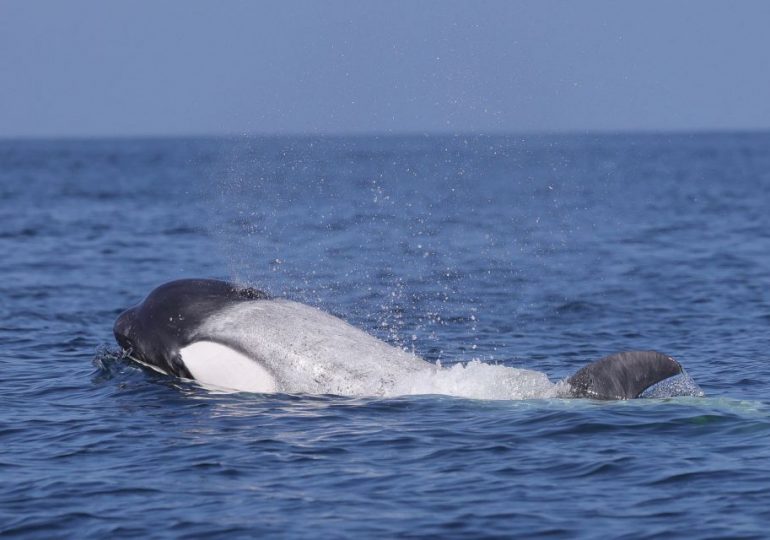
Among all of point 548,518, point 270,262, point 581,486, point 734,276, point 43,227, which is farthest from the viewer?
point 43,227

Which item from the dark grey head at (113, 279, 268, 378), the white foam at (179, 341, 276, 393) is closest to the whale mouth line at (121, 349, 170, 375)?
the dark grey head at (113, 279, 268, 378)

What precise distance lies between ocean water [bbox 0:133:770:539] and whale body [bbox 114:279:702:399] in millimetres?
253

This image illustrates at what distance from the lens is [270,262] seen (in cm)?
3219

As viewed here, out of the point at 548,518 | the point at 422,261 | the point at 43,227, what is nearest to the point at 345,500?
the point at 548,518

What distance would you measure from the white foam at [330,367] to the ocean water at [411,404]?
184 millimetres

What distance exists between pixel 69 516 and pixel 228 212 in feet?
149

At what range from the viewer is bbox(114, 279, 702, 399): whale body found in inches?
600

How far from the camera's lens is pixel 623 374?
48.4 feet

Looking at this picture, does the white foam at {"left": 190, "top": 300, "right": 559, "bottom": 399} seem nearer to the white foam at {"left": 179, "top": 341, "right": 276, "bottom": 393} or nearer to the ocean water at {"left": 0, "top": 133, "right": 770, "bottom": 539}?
the white foam at {"left": 179, "top": 341, "right": 276, "bottom": 393}

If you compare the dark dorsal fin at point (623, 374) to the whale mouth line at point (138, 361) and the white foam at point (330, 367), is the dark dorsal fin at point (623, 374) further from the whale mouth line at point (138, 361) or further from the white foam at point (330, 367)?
the whale mouth line at point (138, 361)

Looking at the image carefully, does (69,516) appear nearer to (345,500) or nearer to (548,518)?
(345,500)

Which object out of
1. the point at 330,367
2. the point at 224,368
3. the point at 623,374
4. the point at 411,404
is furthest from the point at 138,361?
the point at 623,374

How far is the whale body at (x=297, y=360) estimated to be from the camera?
15.2 m

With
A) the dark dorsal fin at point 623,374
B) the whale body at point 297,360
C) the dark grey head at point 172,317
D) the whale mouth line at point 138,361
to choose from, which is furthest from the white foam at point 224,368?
the dark dorsal fin at point 623,374
